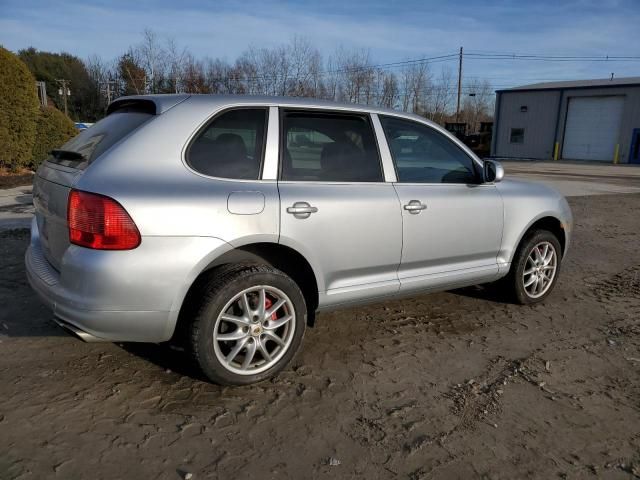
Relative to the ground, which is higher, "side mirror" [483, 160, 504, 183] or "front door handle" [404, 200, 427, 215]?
"side mirror" [483, 160, 504, 183]

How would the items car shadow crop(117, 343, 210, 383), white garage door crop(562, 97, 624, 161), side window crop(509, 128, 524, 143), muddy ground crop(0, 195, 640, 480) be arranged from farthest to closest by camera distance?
1. side window crop(509, 128, 524, 143)
2. white garage door crop(562, 97, 624, 161)
3. car shadow crop(117, 343, 210, 383)
4. muddy ground crop(0, 195, 640, 480)

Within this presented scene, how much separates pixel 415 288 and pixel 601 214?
856cm

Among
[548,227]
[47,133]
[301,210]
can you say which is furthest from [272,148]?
[47,133]

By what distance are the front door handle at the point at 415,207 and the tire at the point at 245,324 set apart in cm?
105

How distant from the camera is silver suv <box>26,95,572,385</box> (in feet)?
8.93

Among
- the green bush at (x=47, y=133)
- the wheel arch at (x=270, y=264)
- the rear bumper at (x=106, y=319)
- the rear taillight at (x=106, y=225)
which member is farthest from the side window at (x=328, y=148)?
the green bush at (x=47, y=133)

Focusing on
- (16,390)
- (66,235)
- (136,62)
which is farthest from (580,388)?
(136,62)

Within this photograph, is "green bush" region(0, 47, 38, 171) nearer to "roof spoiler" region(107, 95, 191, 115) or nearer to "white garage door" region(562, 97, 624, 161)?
"roof spoiler" region(107, 95, 191, 115)

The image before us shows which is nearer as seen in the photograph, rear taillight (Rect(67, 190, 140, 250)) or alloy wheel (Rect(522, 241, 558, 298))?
rear taillight (Rect(67, 190, 140, 250))

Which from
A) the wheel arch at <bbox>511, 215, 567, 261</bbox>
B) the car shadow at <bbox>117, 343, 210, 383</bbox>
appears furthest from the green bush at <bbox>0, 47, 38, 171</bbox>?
the wheel arch at <bbox>511, 215, 567, 261</bbox>

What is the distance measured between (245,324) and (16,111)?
11976mm

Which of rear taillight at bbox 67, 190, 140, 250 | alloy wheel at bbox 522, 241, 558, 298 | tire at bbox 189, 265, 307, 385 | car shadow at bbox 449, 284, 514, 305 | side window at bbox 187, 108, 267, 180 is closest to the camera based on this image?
rear taillight at bbox 67, 190, 140, 250

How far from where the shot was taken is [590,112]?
109 feet

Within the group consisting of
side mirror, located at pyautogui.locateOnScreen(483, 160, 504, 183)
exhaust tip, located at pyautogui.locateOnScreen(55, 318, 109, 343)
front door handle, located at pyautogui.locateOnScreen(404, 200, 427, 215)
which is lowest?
exhaust tip, located at pyautogui.locateOnScreen(55, 318, 109, 343)
